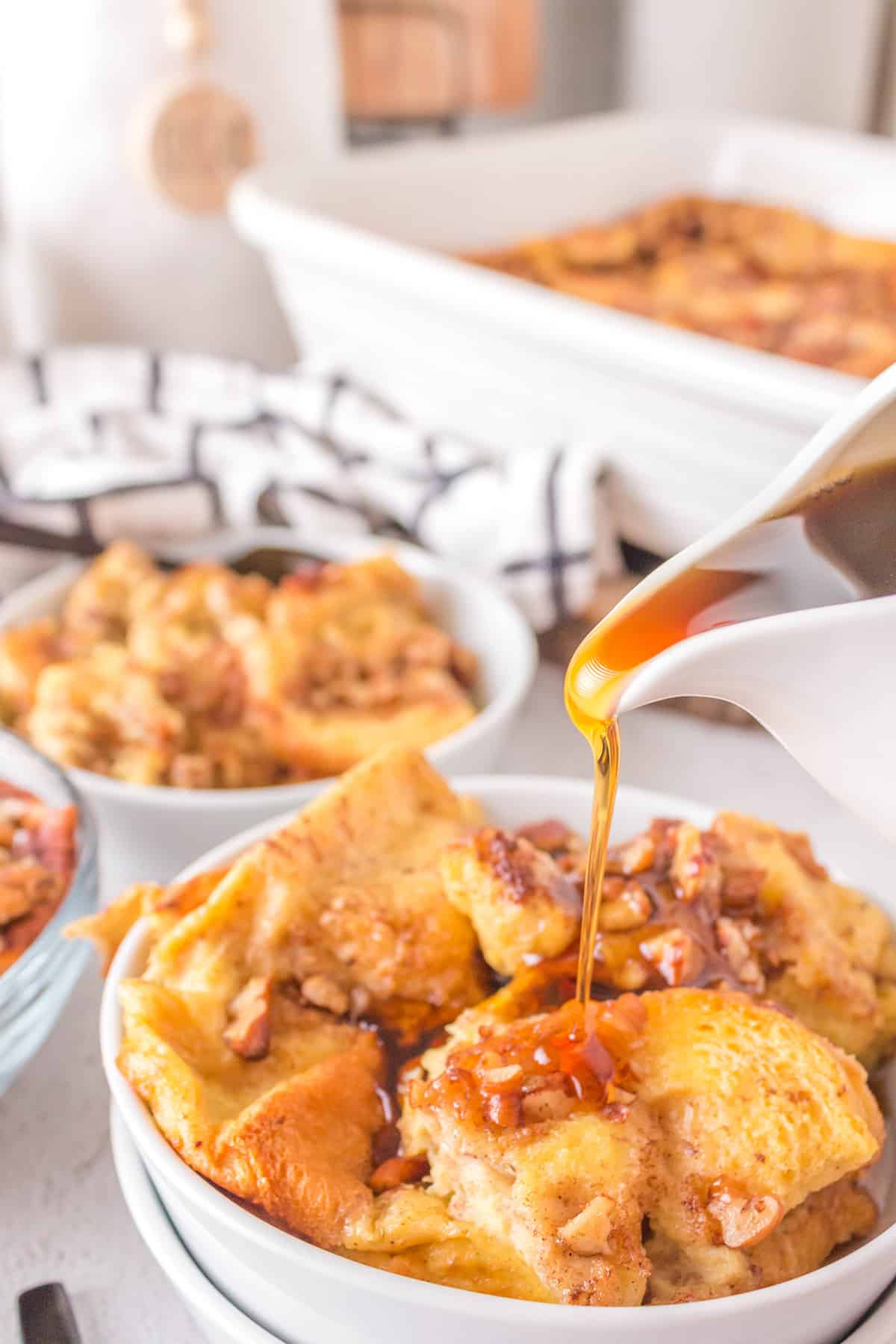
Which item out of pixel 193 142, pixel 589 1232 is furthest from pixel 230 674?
pixel 193 142

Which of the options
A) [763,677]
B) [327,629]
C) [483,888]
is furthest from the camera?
[327,629]

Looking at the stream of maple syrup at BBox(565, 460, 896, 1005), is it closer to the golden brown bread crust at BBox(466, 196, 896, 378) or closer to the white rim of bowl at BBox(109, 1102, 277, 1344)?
the white rim of bowl at BBox(109, 1102, 277, 1344)

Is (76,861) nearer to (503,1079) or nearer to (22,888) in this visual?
(22,888)

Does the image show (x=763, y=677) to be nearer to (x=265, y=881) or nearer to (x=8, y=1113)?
(x=265, y=881)

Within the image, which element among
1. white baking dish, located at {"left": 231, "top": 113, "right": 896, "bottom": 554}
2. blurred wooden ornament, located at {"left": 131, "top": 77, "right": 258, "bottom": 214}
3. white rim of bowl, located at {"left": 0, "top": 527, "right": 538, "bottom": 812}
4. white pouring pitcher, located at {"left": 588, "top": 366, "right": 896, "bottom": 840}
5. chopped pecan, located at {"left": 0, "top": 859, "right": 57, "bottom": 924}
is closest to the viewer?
white pouring pitcher, located at {"left": 588, "top": 366, "right": 896, "bottom": 840}

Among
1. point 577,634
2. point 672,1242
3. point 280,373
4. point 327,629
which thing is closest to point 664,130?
point 280,373

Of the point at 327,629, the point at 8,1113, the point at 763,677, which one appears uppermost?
the point at 763,677

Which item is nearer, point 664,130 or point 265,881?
point 265,881

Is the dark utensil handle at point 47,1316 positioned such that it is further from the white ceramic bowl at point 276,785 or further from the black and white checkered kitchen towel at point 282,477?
the black and white checkered kitchen towel at point 282,477

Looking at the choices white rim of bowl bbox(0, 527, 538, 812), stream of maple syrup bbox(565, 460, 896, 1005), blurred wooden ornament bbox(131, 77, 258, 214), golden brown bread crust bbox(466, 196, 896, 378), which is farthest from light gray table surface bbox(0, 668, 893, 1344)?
blurred wooden ornament bbox(131, 77, 258, 214)
